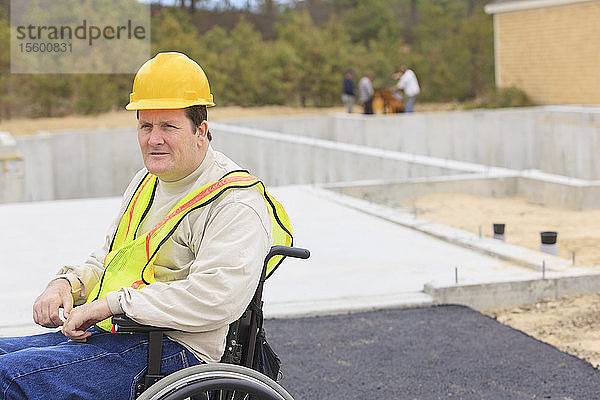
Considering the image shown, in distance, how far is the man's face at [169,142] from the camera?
283 cm

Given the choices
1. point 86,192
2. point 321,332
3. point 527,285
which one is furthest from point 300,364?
point 86,192

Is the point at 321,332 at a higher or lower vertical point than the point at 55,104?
lower

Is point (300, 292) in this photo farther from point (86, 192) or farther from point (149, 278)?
point (86, 192)

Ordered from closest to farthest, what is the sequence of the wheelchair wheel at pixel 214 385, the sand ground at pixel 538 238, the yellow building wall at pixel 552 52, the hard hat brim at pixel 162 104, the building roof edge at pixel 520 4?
1. the wheelchair wheel at pixel 214 385
2. the hard hat brim at pixel 162 104
3. the sand ground at pixel 538 238
4. the yellow building wall at pixel 552 52
5. the building roof edge at pixel 520 4

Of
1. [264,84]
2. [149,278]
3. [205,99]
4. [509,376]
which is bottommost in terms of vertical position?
[509,376]

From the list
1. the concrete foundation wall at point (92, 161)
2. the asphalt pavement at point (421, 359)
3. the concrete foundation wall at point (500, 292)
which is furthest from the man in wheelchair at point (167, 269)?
the concrete foundation wall at point (92, 161)

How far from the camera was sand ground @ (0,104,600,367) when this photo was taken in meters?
5.41

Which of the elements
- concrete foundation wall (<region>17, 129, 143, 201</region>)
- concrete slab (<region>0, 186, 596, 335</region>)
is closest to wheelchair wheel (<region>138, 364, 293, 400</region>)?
concrete slab (<region>0, 186, 596, 335</region>)

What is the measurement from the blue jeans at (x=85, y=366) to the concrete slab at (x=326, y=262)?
9.75 feet

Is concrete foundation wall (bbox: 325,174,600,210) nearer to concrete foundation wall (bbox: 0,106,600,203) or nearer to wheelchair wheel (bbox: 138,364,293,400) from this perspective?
concrete foundation wall (bbox: 0,106,600,203)

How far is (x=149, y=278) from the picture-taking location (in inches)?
110

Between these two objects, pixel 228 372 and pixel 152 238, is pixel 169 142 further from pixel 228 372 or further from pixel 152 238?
pixel 228 372

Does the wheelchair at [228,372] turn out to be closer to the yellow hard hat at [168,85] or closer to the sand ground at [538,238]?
the yellow hard hat at [168,85]

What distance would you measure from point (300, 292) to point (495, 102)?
63.2 feet
